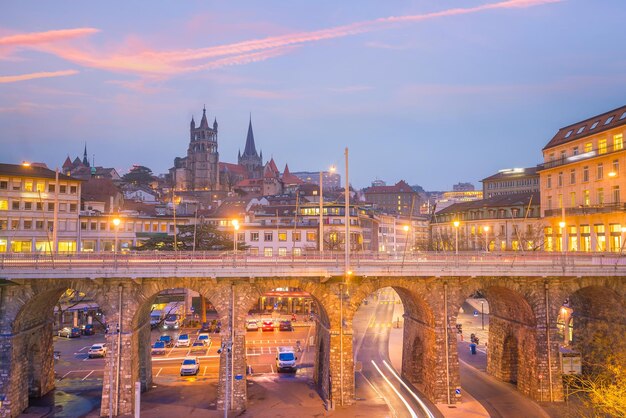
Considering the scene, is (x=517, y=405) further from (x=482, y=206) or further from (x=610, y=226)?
(x=482, y=206)

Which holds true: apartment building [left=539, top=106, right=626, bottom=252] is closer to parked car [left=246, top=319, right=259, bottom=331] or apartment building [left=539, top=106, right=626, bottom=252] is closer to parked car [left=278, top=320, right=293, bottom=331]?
parked car [left=278, top=320, right=293, bottom=331]

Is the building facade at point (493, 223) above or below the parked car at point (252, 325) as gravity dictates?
above

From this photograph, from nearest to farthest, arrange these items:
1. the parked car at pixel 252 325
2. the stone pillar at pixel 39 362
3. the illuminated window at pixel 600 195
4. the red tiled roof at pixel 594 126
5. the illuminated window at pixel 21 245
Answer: the stone pillar at pixel 39 362
the red tiled roof at pixel 594 126
the illuminated window at pixel 600 195
the parked car at pixel 252 325
the illuminated window at pixel 21 245

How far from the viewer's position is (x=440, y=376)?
41094 millimetres

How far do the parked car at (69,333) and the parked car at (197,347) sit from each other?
16.9 m

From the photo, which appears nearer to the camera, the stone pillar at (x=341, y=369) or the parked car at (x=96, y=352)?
the stone pillar at (x=341, y=369)

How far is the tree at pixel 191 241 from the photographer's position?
72750mm

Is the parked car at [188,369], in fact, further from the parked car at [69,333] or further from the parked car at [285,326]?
the parked car at [69,333]

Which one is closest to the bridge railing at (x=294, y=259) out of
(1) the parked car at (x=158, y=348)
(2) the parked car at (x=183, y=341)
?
(1) the parked car at (x=158, y=348)

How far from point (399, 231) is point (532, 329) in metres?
123

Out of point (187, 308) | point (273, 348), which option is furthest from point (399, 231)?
point (273, 348)

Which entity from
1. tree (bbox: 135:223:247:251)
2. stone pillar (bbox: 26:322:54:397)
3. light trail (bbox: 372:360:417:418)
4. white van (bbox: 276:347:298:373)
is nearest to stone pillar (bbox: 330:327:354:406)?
light trail (bbox: 372:360:417:418)

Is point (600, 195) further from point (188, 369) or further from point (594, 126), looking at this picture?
point (188, 369)

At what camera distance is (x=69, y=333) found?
68812 millimetres
